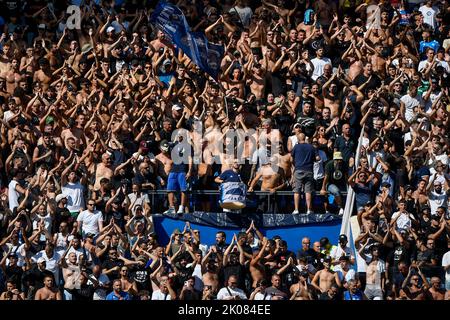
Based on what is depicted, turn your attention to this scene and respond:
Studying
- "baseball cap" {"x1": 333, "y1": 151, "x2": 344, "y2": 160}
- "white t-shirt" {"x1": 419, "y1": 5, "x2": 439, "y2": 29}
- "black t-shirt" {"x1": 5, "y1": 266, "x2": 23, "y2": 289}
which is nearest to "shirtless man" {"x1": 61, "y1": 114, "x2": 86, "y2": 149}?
"black t-shirt" {"x1": 5, "y1": 266, "x2": 23, "y2": 289}

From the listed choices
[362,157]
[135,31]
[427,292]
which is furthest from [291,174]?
[135,31]

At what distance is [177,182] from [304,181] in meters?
2.15

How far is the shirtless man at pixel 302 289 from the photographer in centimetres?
3244

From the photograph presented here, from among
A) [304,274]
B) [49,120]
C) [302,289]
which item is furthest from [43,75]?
[302,289]

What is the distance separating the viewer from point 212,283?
1299 inches

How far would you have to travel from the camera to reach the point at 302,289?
32.5m

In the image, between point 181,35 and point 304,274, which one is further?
point 181,35

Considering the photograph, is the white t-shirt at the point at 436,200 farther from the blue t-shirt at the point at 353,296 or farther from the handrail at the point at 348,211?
the blue t-shirt at the point at 353,296

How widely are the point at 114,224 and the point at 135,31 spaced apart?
21.4ft

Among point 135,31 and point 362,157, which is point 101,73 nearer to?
point 135,31

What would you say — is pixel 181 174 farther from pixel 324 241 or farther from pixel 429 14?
pixel 429 14

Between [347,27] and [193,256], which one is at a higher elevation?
[347,27]

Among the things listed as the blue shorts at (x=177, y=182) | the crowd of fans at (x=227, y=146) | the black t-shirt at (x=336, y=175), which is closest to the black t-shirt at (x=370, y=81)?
the crowd of fans at (x=227, y=146)
